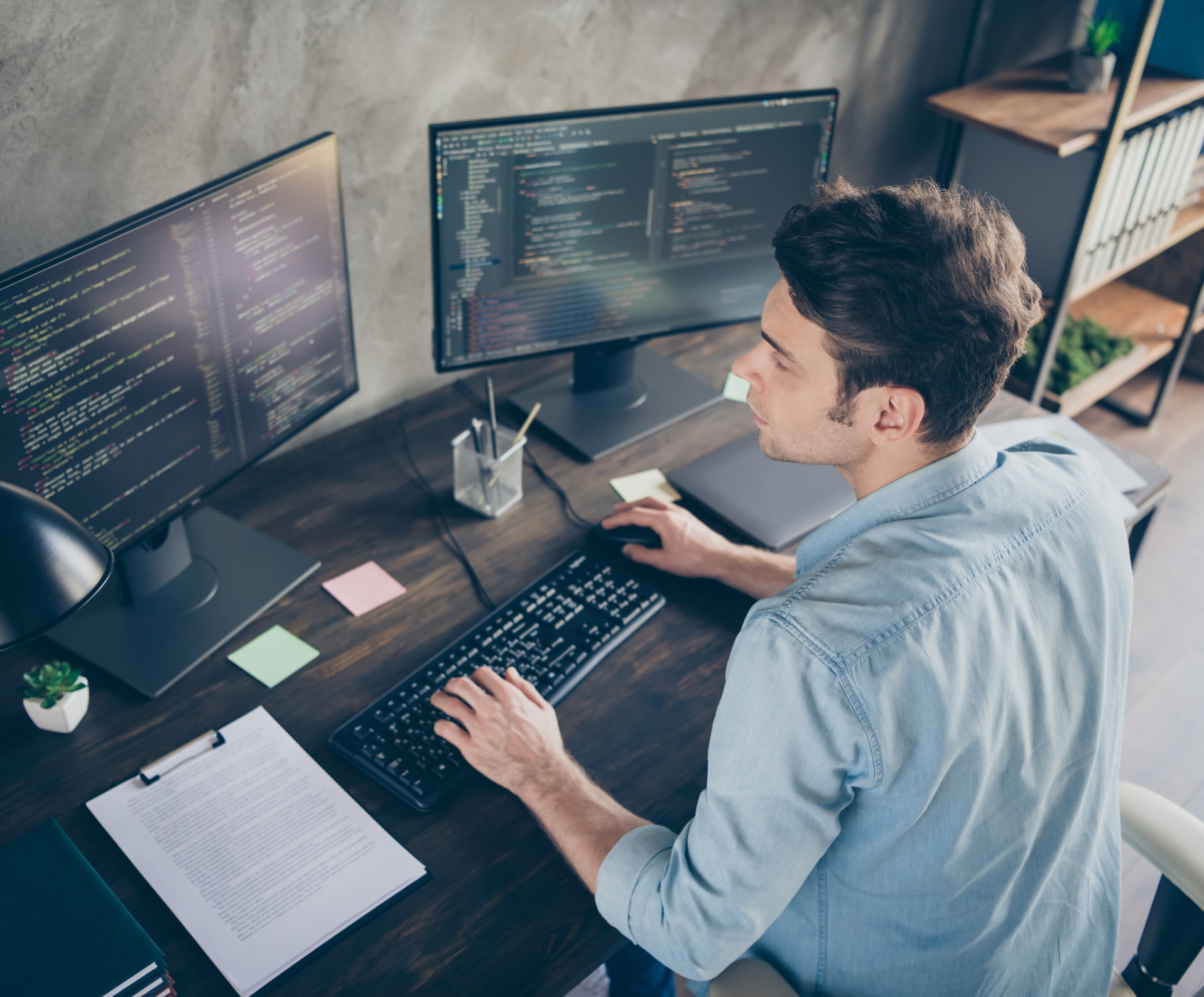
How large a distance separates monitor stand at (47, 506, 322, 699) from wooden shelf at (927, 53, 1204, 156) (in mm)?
1813

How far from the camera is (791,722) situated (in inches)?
35.7

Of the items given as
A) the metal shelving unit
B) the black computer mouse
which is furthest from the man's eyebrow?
the metal shelving unit

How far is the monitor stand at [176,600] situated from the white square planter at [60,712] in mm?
64

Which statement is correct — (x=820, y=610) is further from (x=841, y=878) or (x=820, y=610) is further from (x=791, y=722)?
(x=841, y=878)

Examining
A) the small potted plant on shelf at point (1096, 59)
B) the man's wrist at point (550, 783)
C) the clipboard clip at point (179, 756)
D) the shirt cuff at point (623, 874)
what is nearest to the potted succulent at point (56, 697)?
the clipboard clip at point (179, 756)

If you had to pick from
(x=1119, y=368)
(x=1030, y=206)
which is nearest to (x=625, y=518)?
(x=1030, y=206)

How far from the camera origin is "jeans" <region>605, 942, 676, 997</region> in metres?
1.53

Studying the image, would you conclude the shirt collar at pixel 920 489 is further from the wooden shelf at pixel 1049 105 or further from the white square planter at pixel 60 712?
Result: the wooden shelf at pixel 1049 105

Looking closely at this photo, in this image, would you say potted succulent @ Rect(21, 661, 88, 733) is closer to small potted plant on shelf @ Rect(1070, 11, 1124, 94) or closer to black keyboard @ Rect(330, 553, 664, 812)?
black keyboard @ Rect(330, 553, 664, 812)

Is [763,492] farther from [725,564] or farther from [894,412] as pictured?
[894,412]

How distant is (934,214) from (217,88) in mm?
958

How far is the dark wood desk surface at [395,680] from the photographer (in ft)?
3.36

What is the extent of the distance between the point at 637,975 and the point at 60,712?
88 centimetres

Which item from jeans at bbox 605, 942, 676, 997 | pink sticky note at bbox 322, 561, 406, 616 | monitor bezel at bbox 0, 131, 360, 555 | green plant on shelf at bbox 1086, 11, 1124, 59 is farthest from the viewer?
green plant on shelf at bbox 1086, 11, 1124, 59
